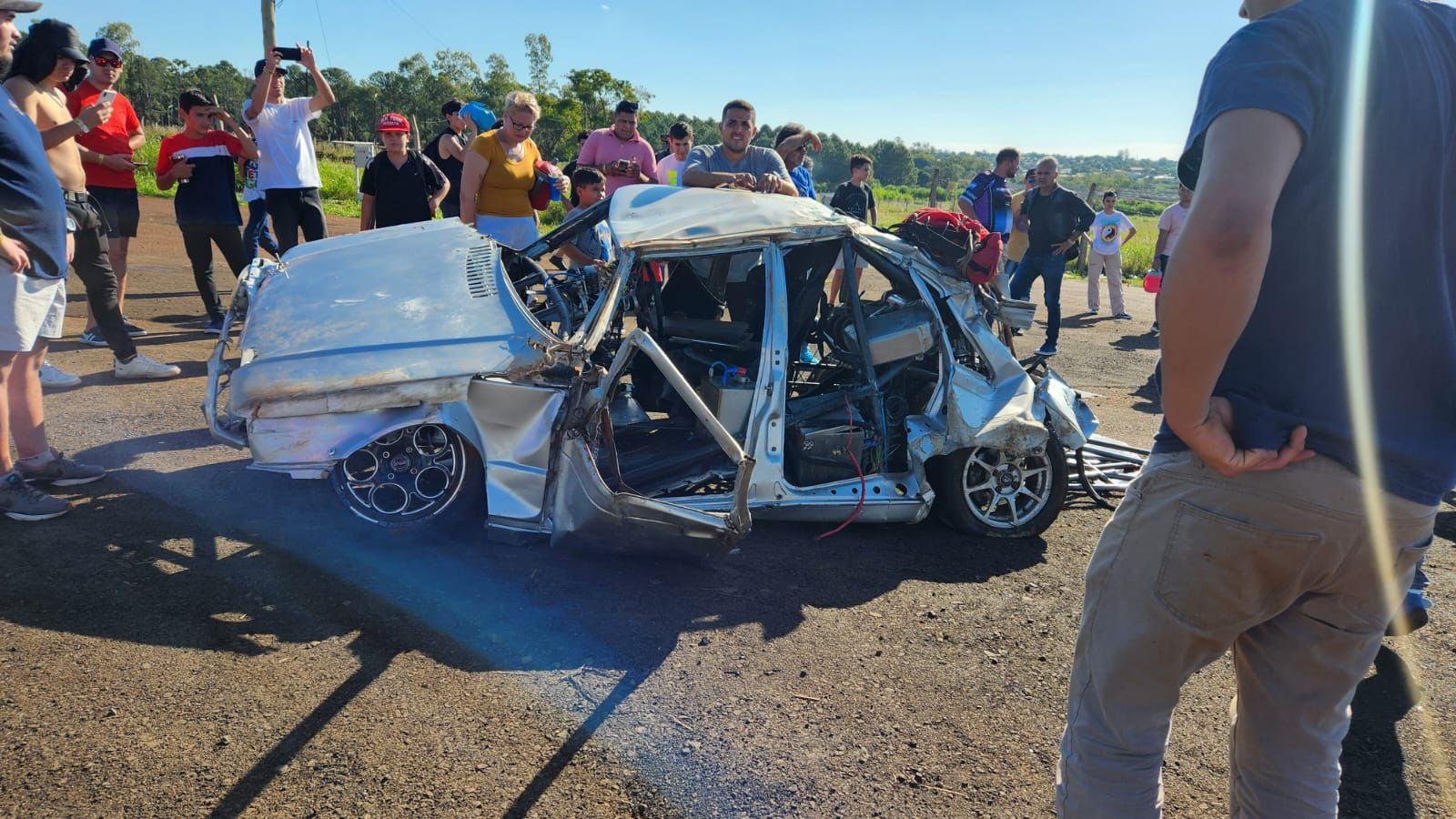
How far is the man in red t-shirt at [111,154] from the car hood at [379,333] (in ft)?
10.9

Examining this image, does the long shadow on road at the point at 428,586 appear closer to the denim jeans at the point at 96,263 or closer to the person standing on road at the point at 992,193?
the denim jeans at the point at 96,263

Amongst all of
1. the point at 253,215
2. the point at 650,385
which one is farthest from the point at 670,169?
the point at 650,385

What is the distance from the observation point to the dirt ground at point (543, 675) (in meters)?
2.43

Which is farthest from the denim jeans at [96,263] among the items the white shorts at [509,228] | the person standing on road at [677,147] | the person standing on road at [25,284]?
the person standing on road at [677,147]

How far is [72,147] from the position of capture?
15.3 ft

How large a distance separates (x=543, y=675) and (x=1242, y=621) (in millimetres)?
2209

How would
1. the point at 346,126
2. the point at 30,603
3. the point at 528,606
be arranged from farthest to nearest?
the point at 346,126 < the point at 528,606 < the point at 30,603

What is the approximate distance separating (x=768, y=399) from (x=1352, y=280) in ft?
8.81

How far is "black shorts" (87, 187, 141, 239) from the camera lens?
6.47 metres

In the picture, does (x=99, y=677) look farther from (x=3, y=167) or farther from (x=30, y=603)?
(x=3, y=167)

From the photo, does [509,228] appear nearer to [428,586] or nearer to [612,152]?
[612,152]

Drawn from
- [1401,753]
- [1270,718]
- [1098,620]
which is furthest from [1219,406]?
[1401,753]

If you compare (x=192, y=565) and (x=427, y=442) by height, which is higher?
(x=427, y=442)

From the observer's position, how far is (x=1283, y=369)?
4.89ft
